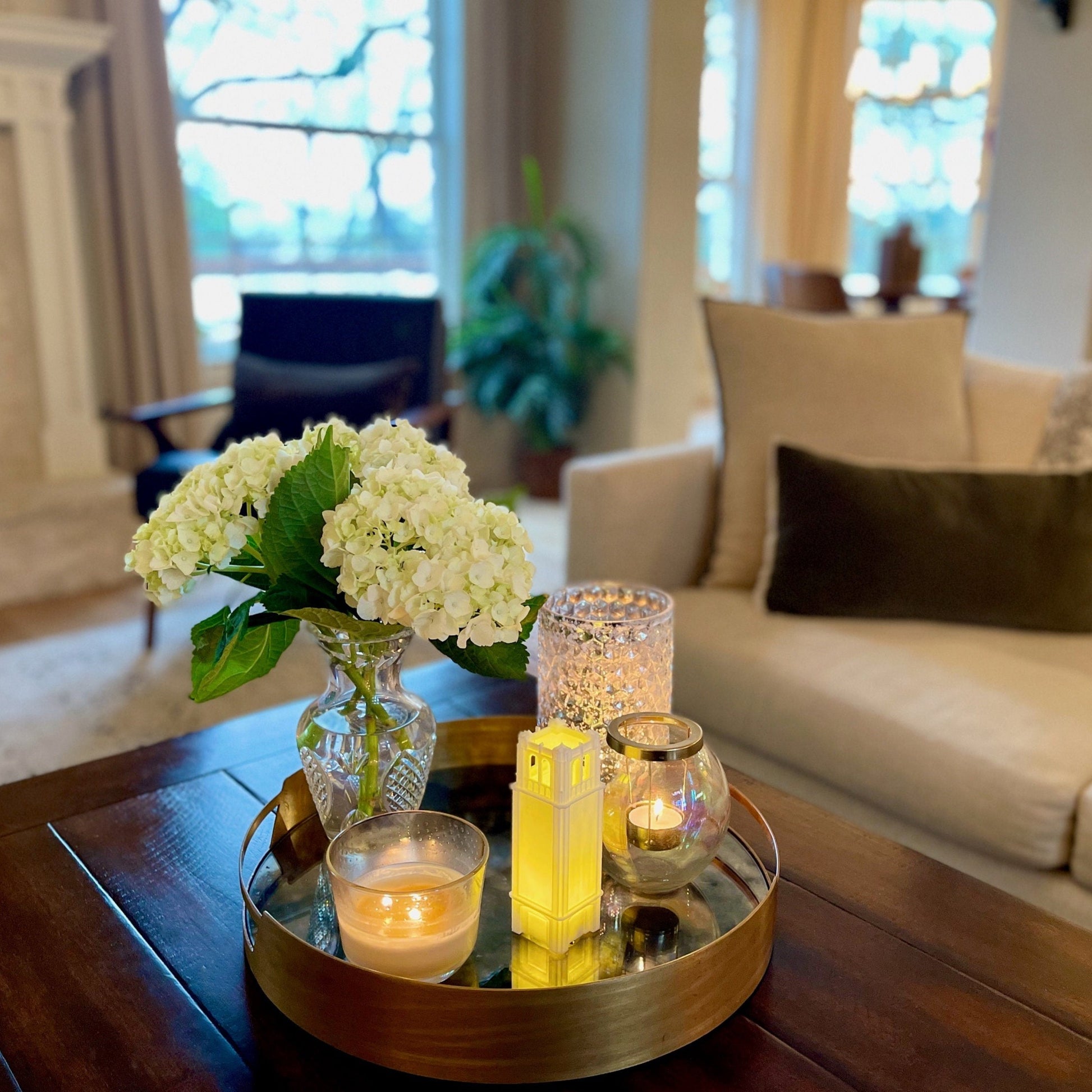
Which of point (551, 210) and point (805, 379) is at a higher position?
point (551, 210)

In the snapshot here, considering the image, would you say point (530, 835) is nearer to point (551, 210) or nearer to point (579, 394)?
point (579, 394)

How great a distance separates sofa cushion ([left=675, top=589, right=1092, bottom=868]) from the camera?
4.60ft

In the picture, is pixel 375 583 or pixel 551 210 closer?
pixel 375 583

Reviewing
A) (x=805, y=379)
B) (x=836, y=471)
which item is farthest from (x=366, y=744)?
(x=805, y=379)

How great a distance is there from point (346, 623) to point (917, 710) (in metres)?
0.97

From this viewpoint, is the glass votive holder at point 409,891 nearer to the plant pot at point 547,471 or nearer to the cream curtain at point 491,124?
the cream curtain at point 491,124

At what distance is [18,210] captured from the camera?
3.23 meters

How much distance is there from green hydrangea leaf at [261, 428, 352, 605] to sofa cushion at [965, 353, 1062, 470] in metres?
1.55

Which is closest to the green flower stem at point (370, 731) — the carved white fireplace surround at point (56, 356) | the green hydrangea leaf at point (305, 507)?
the green hydrangea leaf at point (305, 507)

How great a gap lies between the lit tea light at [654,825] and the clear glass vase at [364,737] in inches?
8.4

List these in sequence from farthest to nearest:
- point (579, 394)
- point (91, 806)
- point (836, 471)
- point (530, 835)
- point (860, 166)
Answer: point (860, 166), point (579, 394), point (836, 471), point (91, 806), point (530, 835)

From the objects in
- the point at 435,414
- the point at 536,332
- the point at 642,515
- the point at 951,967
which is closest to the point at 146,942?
the point at 951,967

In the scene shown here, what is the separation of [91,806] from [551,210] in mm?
3755

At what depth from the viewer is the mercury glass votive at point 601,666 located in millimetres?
1043
